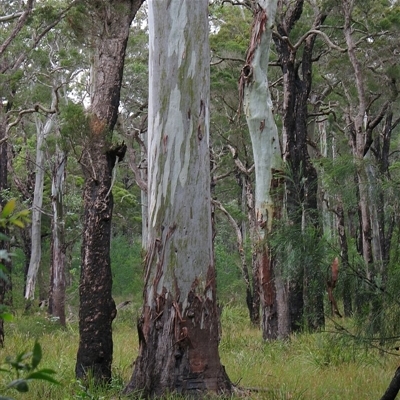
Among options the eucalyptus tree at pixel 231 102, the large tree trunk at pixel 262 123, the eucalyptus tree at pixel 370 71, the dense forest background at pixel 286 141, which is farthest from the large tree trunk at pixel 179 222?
the eucalyptus tree at pixel 231 102

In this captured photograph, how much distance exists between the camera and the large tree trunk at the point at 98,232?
6625mm

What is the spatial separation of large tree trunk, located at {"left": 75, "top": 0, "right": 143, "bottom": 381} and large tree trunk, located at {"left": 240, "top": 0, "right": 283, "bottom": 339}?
156 inches

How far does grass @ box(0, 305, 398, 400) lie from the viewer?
5.58m

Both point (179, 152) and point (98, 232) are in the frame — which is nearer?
point (179, 152)

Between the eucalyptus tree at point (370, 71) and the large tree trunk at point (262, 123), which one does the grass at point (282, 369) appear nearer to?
the large tree trunk at point (262, 123)

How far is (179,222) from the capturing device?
18.6 feet

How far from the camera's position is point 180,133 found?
5859 mm

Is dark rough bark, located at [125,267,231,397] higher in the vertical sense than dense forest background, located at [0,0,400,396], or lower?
lower

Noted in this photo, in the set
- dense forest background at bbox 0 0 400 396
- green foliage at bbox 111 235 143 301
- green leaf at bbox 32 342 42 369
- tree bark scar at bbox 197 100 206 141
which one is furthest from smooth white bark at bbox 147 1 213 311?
green foliage at bbox 111 235 143 301

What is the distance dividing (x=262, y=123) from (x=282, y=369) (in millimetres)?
4593

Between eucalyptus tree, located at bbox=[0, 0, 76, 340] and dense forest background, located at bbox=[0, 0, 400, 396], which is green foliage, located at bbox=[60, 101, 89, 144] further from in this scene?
eucalyptus tree, located at bbox=[0, 0, 76, 340]

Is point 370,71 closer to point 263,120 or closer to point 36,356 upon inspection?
point 263,120

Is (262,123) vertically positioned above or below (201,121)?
above

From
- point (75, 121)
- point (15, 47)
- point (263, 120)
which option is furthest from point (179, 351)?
point (15, 47)
